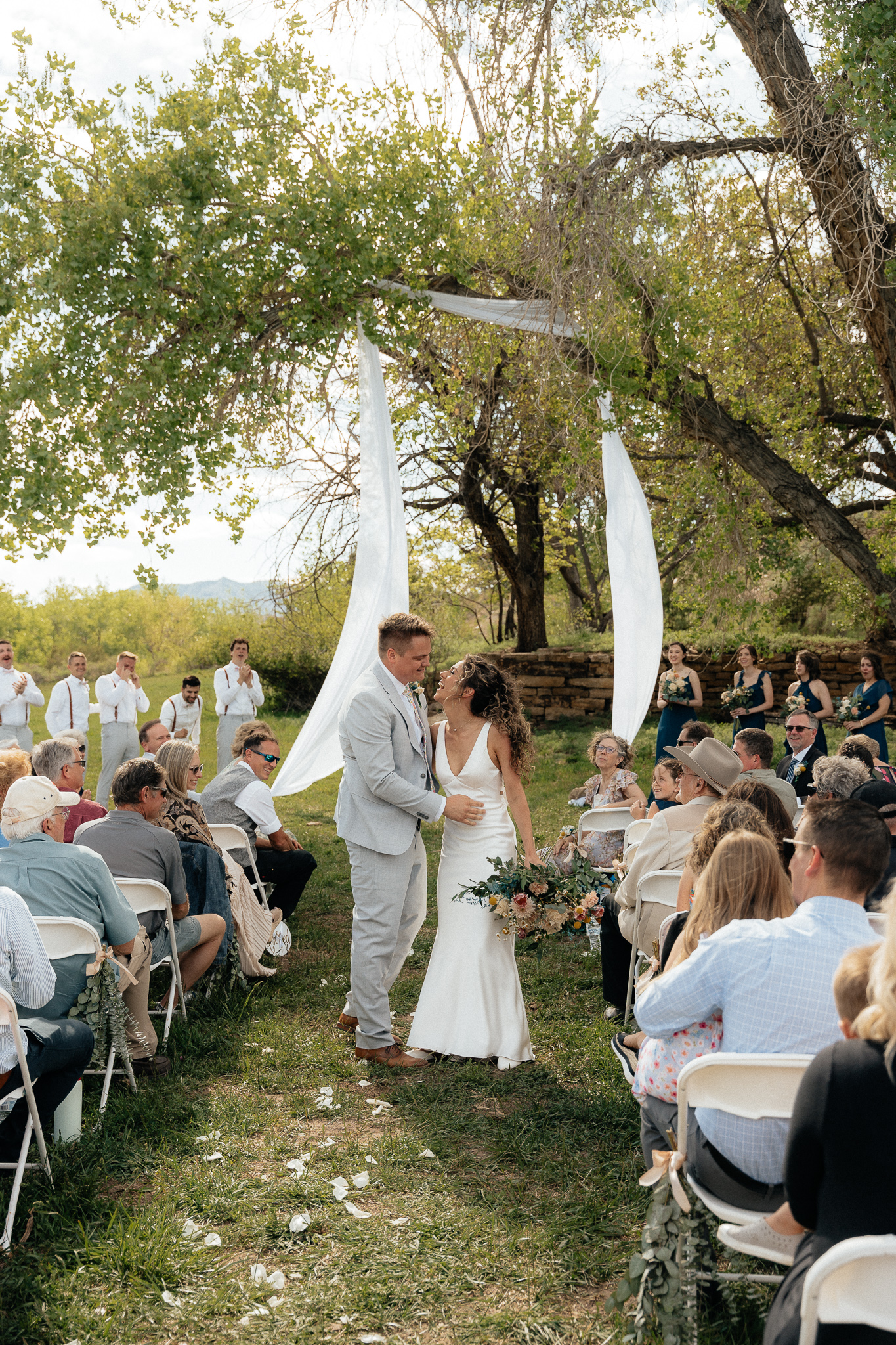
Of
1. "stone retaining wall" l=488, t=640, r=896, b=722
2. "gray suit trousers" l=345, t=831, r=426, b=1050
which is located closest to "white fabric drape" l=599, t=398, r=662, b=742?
"gray suit trousers" l=345, t=831, r=426, b=1050

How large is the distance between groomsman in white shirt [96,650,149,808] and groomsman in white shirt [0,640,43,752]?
666mm

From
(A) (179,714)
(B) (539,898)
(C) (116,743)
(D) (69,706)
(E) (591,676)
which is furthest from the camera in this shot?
(E) (591,676)

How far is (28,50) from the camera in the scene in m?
7.71

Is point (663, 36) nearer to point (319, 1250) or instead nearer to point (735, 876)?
point (735, 876)

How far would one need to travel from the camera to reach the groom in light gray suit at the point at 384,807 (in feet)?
15.0

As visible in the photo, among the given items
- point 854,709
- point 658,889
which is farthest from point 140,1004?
point 854,709

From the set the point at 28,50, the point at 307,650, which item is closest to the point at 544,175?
the point at 28,50

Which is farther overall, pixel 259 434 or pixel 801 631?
pixel 801 631

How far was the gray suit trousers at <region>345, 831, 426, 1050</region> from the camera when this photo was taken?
179 inches

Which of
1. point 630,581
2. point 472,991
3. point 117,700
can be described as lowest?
point 472,991

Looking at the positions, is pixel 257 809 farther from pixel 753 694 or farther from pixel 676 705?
pixel 753 694

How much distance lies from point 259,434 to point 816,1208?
27.6ft

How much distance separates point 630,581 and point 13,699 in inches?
244

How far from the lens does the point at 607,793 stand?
6391mm
